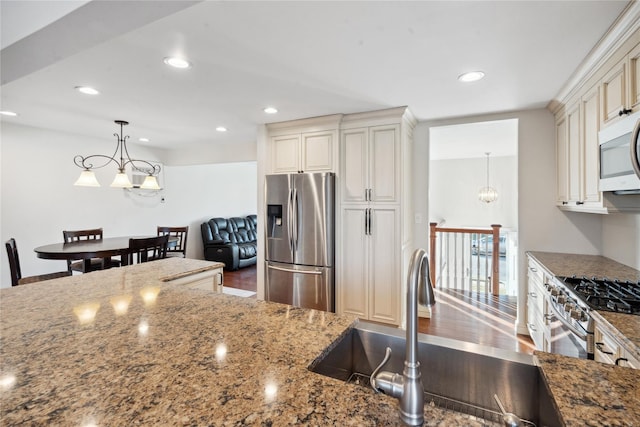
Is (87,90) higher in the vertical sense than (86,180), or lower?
higher

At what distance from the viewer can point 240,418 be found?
633mm

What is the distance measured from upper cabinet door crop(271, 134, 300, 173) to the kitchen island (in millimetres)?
2397

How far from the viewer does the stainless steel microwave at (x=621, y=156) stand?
143cm

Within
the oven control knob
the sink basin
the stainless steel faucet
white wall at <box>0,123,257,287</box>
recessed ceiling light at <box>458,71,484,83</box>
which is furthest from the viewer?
white wall at <box>0,123,257,287</box>

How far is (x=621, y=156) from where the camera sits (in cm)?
163

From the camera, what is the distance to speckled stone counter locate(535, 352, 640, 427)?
64 centimetres

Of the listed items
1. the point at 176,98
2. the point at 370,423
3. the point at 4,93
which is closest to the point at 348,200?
the point at 176,98

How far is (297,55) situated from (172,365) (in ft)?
6.13

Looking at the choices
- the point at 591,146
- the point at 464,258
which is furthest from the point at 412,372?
the point at 464,258

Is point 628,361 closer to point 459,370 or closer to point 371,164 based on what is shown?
point 459,370

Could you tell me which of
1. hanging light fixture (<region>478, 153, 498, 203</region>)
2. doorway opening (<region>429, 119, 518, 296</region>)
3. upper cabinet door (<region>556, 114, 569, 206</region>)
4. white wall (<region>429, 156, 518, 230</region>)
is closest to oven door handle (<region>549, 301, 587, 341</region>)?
upper cabinet door (<region>556, 114, 569, 206</region>)

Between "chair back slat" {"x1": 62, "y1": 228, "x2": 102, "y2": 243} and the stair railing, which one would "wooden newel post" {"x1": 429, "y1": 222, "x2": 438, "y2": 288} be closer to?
the stair railing

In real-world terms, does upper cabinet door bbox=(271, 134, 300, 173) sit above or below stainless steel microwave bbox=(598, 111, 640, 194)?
above

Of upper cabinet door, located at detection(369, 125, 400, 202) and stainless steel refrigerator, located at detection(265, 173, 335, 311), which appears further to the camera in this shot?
stainless steel refrigerator, located at detection(265, 173, 335, 311)
